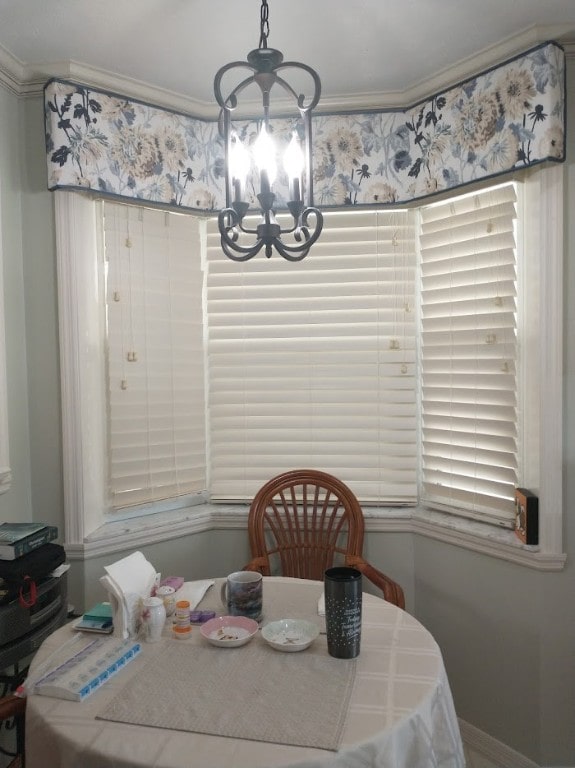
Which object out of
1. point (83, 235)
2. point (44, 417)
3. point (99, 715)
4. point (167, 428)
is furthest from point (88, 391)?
point (99, 715)

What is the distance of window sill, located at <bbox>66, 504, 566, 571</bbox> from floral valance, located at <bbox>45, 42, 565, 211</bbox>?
1.31 metres

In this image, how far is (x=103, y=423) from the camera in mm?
2369

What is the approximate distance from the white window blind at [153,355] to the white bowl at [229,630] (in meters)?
1.01

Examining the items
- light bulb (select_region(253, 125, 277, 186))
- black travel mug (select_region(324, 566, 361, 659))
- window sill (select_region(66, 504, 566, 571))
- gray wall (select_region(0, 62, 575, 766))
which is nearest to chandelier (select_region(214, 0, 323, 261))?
light bulb (select_region(253, 125, 277, 186))

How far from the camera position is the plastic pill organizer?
1233 mm

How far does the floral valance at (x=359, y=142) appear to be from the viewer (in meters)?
1.99

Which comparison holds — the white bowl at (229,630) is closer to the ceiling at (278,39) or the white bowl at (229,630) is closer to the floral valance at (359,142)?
the floral valance at (359,142)

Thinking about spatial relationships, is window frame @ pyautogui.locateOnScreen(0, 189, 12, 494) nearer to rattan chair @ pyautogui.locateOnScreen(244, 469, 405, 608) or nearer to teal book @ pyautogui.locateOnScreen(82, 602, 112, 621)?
teal book @ pyautogui.locateOnScreen(82, 602, 112, 621)

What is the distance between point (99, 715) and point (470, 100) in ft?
7.43

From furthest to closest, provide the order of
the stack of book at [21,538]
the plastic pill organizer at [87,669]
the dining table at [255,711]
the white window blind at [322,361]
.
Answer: the white window blind at [322,361] < the stack of book at [21,538] < the plastic pill organizer at [87,669] < the dining table at [255,711]

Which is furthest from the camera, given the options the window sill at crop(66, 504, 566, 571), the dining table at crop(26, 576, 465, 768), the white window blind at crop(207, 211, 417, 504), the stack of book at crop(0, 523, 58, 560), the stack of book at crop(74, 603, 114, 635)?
the white window blind at crop(207, 211, 417, 504)

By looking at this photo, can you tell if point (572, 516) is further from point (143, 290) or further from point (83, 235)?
point (83, 235)

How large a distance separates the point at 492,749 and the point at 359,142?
7.98 ft

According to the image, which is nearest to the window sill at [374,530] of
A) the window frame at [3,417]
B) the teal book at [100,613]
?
the window frame at [3,417]
